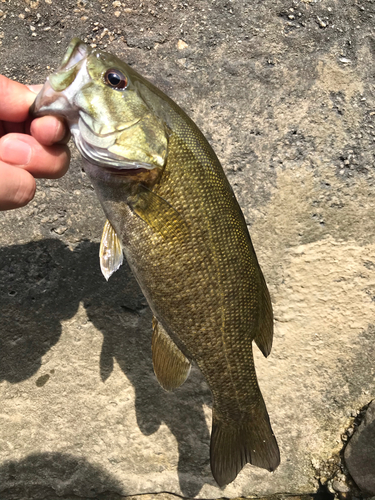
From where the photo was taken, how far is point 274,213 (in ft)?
6.72

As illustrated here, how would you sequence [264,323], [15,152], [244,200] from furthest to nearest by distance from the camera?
[244,200] < [264,323] < [15,152]

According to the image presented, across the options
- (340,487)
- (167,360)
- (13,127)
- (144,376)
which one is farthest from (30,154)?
(340,487)

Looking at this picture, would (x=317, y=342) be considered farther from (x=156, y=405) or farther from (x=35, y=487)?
(x=35, y=487)

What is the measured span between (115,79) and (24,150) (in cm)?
40

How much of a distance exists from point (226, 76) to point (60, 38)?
85 centimetres

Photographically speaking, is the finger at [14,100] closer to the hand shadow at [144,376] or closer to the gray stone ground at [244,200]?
the gray stone ground at [244,200]

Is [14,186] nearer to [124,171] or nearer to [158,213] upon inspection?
[124,171]

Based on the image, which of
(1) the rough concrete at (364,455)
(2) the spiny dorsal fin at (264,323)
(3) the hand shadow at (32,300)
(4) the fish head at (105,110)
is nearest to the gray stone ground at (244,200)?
(3) the hand shadow at (32,300)

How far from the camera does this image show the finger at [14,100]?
4.76 ft

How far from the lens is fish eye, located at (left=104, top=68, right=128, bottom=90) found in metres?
1.32

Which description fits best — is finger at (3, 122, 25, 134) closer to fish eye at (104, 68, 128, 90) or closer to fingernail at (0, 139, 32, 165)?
fingernail at (0, 139, 32, 165)

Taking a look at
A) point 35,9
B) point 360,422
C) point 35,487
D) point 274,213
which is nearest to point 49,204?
point 35,9

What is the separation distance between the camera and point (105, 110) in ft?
4.29

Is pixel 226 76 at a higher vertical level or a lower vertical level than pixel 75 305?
higher
